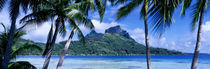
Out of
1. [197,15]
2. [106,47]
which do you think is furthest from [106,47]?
[197,15]

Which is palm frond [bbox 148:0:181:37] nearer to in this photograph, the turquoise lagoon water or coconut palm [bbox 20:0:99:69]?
coconut palm [bbox 20:0:99:69]

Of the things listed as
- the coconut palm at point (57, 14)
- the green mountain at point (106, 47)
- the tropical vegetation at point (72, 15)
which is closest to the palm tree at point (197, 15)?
the tropical vegetation at point (72, 15)

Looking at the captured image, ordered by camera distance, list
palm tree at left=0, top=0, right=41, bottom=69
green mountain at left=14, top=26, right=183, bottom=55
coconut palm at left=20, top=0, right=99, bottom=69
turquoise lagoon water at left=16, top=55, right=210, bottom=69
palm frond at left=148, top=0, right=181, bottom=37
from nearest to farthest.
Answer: palm frond at left=148, top=0, right=181, bottom=37 < palm tree at left=0, top=0, right=41, bottom=69 < coconut palm at left=20, top=0, right=99, bottom=69 < turquoise lagoon water at left=16, top=55, right=210, bottom=69 < green mountain at left=14, top=26, right=183, bottom=55

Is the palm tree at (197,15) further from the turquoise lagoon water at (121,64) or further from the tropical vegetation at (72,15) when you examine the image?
the turquoise lagoon water at (121,64)

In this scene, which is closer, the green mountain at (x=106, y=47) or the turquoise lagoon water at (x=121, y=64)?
the turquoise lagoon water at (x=121, y=64)

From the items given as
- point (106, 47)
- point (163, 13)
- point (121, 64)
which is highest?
point (163, 13)

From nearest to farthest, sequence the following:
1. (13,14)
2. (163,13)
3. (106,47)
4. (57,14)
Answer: (163,13) < (13,14) < (57,14) < (106,47)

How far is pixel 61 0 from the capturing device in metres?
7.73

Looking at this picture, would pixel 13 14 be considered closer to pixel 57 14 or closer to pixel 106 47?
pixel 57 14

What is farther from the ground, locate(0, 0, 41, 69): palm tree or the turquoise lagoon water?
locate(0, 0, 41, 69): palm tree

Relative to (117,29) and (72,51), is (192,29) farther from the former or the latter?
(117,29)

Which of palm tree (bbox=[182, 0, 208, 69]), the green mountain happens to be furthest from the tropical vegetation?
the green mountain

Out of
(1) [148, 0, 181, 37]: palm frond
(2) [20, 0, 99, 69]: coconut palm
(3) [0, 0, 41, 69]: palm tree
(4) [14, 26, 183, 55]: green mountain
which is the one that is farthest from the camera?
(4) [14, 26, 183, 55]: green mountain

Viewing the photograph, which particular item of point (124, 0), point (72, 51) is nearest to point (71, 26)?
point (124, 0)
